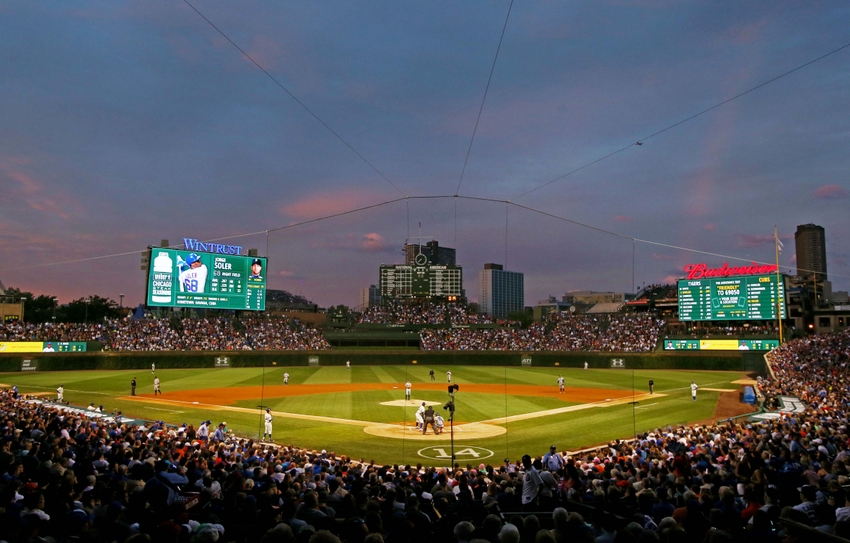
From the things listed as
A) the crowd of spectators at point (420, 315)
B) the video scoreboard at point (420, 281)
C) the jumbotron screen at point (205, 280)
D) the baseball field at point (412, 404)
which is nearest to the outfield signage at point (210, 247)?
the jumbotron screen at point (205, 280)

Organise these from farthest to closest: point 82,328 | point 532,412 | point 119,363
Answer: point 82,328 < point 119,363 < point 532,412

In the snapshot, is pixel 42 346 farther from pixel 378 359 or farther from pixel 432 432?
pixel 432 432

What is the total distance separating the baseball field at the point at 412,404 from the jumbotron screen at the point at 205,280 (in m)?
7.59

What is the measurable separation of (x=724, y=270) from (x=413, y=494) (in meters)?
61.7

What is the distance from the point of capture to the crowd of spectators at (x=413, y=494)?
→ 5293 mm

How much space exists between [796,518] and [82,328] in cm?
6766

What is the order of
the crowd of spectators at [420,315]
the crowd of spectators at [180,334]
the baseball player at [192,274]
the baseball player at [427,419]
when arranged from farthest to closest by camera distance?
1. the crowd of spectators at [420,315]
2. the crowd of spectators at [180,334]
3. the baseball player at [192,274]
4. the baseball player at [427,419]

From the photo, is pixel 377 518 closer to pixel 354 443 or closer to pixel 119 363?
pixel 354 443

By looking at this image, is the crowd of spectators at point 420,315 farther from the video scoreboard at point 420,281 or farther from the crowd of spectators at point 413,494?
the crowd of spectators at point 413,494

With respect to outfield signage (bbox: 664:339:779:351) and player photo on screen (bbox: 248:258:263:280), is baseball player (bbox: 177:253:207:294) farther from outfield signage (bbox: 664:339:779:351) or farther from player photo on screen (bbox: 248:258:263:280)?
outfield signage (bbox: 664:339:779:351)

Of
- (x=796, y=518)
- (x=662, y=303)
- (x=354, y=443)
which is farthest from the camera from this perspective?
(x=662, y=303)

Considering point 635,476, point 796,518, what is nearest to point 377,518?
point 796,518

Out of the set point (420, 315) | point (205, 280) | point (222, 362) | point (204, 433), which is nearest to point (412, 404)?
point (204, 433)

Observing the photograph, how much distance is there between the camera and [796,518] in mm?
6176
